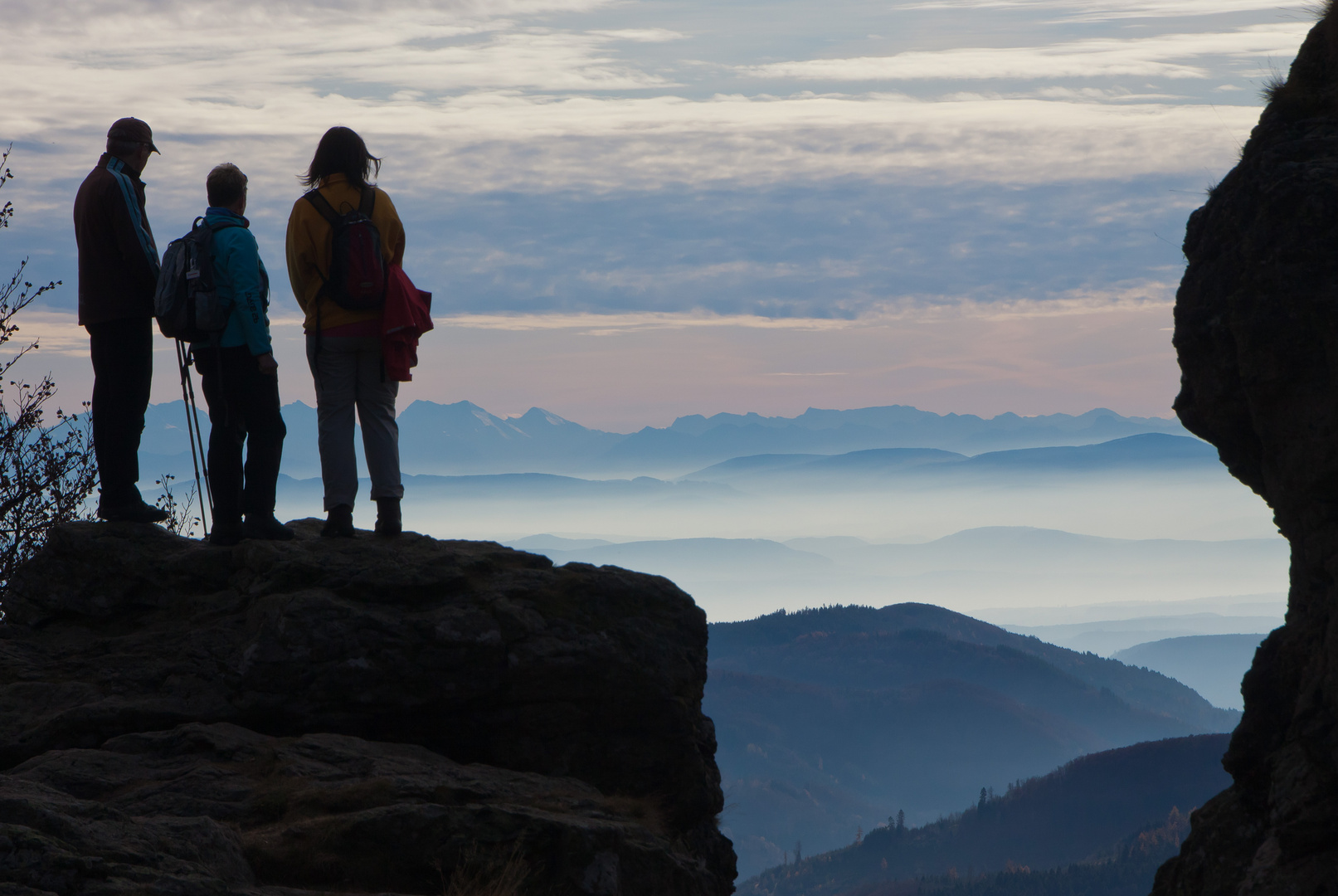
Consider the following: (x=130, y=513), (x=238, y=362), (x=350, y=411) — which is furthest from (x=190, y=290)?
(x=130, y=513)

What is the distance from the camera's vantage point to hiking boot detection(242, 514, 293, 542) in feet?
36.0

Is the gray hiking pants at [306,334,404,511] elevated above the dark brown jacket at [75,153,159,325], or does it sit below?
below

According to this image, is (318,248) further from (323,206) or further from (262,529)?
(262,529)

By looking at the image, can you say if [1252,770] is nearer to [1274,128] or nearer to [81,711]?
[1274,128]

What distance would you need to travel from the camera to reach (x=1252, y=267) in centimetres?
945

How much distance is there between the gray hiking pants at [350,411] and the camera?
10.2 meters

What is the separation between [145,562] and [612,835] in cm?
530

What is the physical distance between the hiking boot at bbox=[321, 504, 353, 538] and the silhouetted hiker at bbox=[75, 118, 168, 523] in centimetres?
190

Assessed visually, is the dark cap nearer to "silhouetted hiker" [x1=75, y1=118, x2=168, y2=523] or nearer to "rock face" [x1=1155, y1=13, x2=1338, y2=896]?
"silhouetted hiker" [x1=75, y1=118, x2=168, y2=523]

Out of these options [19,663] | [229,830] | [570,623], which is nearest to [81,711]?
[19,663]

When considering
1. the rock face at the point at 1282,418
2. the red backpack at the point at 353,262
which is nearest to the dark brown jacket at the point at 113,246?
the red backpack at the point at 353,262

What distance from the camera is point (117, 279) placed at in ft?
33.7

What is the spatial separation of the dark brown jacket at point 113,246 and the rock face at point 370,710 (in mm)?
2257

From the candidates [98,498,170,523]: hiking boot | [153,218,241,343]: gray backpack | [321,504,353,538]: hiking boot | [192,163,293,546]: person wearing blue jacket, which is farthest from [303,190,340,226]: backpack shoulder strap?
[98,498,170,523]: hiking boot
